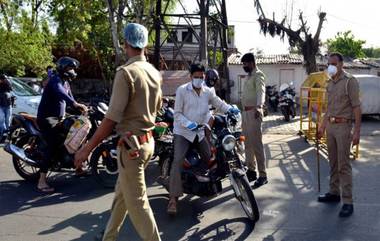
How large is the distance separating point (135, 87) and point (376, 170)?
572cm

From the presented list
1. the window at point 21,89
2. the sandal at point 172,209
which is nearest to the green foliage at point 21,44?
the window at point 21,89

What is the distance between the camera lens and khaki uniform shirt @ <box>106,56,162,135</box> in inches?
129

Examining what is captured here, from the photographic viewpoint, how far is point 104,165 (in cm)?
660

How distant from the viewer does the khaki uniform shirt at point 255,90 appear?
252 inches

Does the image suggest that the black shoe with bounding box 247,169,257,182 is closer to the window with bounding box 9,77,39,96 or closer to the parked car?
the window with bounding box 9,77,39,96

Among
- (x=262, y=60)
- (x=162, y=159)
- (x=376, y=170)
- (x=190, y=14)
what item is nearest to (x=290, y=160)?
(x=376, y=170)

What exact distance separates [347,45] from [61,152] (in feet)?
152

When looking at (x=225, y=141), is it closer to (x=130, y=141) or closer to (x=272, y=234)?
(x=272, y=234)

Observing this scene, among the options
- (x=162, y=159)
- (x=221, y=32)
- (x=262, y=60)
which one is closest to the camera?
(x=162, y=159)

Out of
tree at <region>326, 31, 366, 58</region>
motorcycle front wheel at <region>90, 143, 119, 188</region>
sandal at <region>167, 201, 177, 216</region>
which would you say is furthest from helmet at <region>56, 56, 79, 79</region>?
tree at <region>326, 31, 366, 58</region>

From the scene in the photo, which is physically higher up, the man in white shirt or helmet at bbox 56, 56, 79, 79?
helmet at bbox 56, 56, 79, 79

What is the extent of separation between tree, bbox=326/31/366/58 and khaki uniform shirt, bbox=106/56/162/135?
45827mm

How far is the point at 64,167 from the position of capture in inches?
255

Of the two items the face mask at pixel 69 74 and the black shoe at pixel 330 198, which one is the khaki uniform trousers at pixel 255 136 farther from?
the face mask at pixel 69 74
